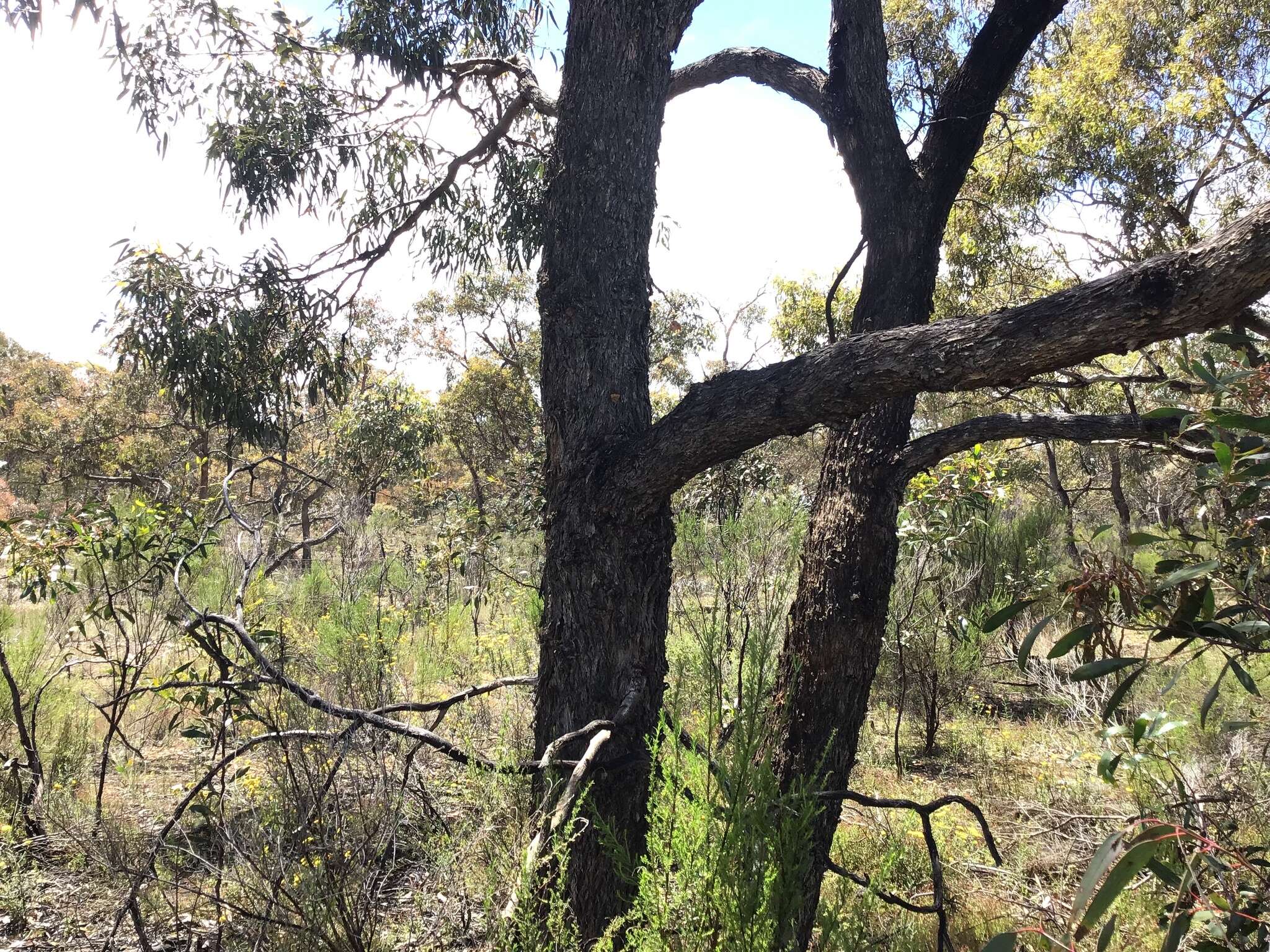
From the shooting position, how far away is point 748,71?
10.5 feet

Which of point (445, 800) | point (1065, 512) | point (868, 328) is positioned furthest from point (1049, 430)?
point (1065, 512)

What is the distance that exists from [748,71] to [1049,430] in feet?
6.10

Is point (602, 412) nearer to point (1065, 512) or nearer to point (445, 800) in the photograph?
point (445, 800)

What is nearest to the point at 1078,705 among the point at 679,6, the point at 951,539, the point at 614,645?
the point at 951,539

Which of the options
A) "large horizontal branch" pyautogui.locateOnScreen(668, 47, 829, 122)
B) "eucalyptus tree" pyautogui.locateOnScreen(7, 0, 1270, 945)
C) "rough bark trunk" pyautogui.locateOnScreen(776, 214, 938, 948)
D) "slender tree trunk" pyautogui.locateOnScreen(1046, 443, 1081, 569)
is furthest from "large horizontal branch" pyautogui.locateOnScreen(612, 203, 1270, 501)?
"slender tree trunk" pyautogui.locateOnScreen(1046, 443, 1081, 569)

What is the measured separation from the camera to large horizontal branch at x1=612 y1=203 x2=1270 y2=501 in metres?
1.39

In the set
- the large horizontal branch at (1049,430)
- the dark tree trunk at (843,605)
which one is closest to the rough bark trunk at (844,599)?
the dark tree trunk at (843,605)

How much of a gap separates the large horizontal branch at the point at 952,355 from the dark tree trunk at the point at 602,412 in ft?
0.47

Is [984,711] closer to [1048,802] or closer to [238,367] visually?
[1048,802]

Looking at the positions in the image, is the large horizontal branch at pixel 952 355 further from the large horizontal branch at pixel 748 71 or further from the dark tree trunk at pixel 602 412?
the large horizontal branch at pixel 748 71

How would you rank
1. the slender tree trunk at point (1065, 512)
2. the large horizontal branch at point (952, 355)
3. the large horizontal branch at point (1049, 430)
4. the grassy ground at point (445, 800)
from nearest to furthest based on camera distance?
the large horizontal branch at point (952, 355) < the grassy ground at point (445, 800) < the large horizontal branch at point (1049, 430) < the slender tree trunk at point (1065, 512)

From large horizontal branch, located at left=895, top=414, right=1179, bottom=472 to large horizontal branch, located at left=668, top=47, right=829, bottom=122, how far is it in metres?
1.48

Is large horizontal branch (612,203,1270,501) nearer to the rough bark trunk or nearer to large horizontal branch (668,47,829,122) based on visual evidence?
the rough bark trunk

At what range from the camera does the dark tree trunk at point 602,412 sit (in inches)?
84.4
